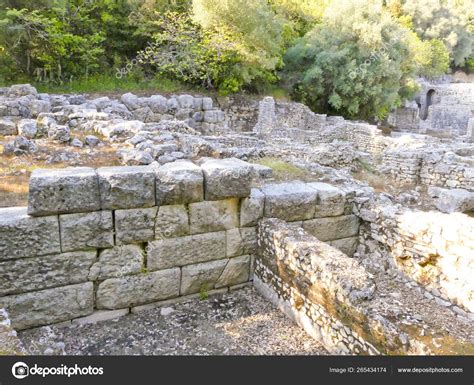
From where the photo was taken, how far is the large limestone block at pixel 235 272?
5.54m

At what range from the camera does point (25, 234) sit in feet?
14.0

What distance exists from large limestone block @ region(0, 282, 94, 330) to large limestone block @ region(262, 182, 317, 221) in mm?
2621

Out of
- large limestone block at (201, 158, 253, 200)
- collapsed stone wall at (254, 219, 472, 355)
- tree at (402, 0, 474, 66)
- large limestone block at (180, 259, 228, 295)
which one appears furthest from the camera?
tree at (402, 0, 474, 66)

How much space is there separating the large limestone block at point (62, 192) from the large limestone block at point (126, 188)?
10 cm

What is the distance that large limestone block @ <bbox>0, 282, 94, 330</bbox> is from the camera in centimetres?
437

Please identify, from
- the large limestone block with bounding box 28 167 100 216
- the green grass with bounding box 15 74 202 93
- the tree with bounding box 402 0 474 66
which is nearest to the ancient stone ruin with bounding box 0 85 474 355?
the large limestone block with bounding box 28 167 100 216

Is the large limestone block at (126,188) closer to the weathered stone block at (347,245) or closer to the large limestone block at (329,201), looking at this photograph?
the large limestone block at (329,201)

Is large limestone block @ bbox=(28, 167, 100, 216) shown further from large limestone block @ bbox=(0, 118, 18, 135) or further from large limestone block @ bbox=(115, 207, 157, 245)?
large limestone block @ bbox=(0, 118, 18, 135)

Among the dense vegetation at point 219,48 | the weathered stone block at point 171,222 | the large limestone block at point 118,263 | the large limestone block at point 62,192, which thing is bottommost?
the large limestone block at point 118,263

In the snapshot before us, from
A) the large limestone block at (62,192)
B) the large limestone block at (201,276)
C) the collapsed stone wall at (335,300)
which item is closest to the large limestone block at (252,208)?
the collapsed stone wall at (335,300)

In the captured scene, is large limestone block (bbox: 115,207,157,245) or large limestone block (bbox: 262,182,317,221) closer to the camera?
large limestone block (bbox: 115,207,157,245)

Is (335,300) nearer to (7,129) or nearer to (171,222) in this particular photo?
(171,222)

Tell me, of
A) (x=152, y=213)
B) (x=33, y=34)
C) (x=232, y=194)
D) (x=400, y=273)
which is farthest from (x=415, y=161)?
(x=33, y=34)

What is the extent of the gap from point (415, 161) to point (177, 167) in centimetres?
1030
